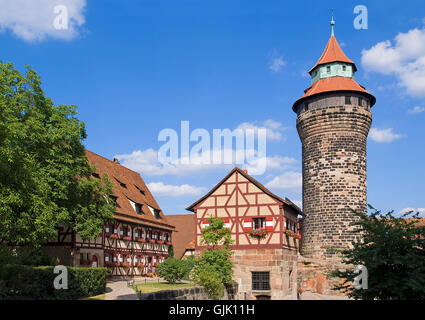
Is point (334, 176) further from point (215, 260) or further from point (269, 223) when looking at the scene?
point (215, 260)

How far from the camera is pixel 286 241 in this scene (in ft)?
103

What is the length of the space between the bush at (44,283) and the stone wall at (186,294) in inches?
174

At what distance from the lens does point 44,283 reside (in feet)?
66.8

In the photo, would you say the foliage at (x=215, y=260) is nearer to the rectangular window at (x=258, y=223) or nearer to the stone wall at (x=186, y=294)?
the stone wall at (x=186, y=294)

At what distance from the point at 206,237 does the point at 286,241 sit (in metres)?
5.39

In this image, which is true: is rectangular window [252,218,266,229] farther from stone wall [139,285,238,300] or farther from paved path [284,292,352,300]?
paved path [284,292,352,300]

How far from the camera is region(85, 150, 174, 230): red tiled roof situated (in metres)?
34.4

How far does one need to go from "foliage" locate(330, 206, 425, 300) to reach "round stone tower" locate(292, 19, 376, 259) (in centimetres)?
2295

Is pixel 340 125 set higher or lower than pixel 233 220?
higher

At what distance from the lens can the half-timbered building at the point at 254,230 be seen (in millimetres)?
30278

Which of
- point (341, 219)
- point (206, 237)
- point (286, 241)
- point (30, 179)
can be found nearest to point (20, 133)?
point (30, 179)
